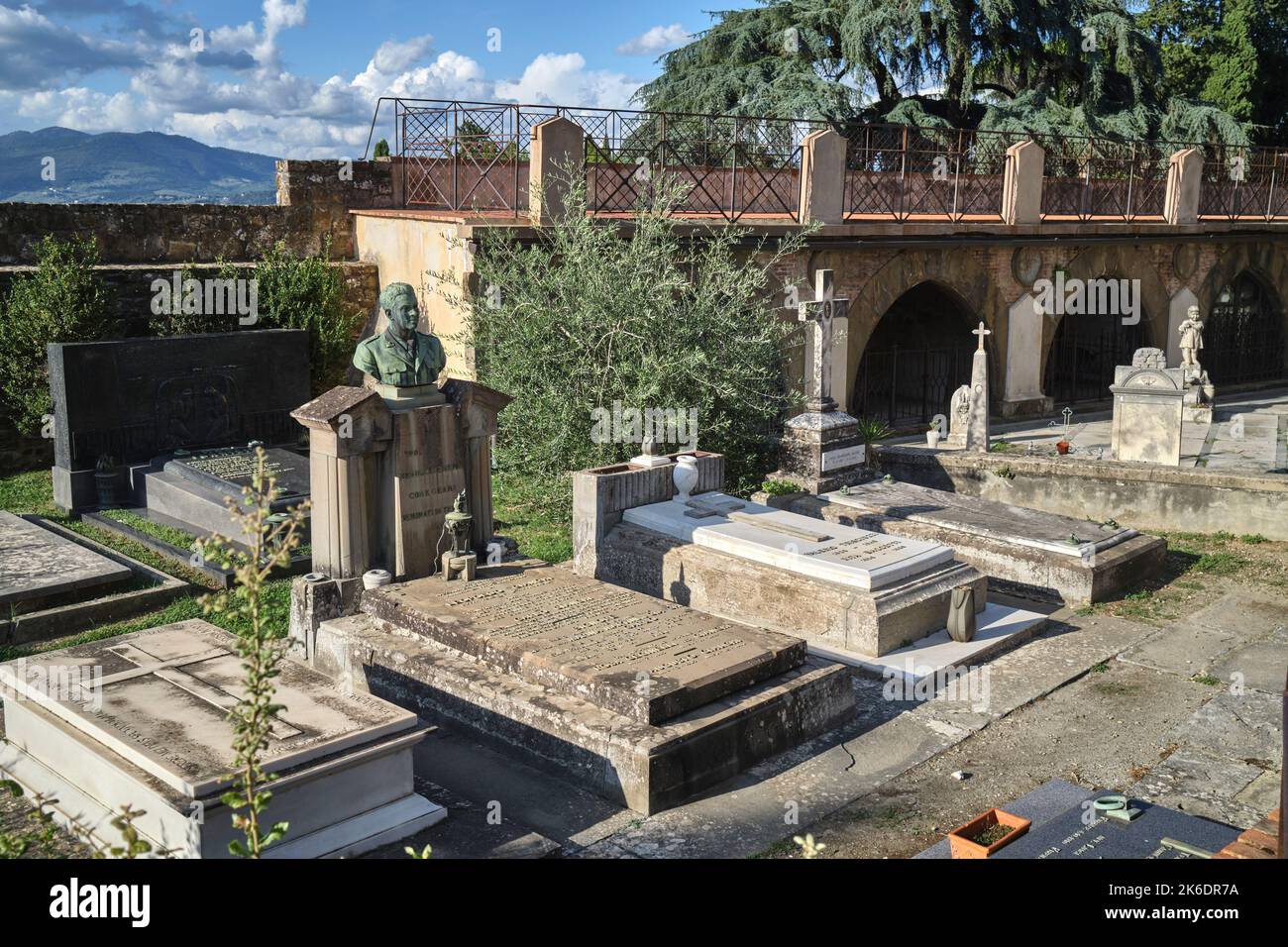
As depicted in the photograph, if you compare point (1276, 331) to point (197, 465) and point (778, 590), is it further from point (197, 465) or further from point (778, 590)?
point (197, 465)

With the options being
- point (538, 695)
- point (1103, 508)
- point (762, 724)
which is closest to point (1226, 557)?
point (1103, 508)

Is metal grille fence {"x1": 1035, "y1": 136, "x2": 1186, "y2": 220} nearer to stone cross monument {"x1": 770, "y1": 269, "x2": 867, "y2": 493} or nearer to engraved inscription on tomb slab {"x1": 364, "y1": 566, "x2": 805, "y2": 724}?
stone cross monument {"x1": 770, "y1": 269, "x2": 867, "y2": 493}

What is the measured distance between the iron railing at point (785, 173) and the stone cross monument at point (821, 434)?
3.16 meters

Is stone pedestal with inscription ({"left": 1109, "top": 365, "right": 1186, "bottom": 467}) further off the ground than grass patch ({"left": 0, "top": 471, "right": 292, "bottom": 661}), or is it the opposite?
stone pedestal with inscription ({"left": 1109, "top": 365, "right": 1186, "bottom": 467})

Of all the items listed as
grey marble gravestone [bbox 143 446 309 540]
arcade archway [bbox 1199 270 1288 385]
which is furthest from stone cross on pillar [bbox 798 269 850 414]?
arcade archway [bbox 1199 270 1288 385]

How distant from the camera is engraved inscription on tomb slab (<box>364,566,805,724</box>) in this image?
733 cm

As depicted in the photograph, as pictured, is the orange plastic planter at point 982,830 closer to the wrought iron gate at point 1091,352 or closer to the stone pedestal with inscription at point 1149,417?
the stone pedestal with inscription at point 1149,417

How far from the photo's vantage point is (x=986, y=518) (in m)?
11.8

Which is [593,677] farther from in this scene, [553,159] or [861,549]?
[553,159]

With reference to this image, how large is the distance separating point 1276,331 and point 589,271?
61.9ft

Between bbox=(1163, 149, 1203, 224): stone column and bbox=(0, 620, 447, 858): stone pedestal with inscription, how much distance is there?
20.1 meters

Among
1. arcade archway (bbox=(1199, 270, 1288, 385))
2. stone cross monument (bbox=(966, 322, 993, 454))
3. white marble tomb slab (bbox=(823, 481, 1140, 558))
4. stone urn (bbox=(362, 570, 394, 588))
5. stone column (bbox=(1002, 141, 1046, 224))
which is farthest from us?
arcade archway (bbox=(1199, 270, 1288, 385))

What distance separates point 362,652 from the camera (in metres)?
8.48

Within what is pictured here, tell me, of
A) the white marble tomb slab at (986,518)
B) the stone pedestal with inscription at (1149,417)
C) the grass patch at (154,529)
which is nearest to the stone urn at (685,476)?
the white marble tomb slab at (986,518)
